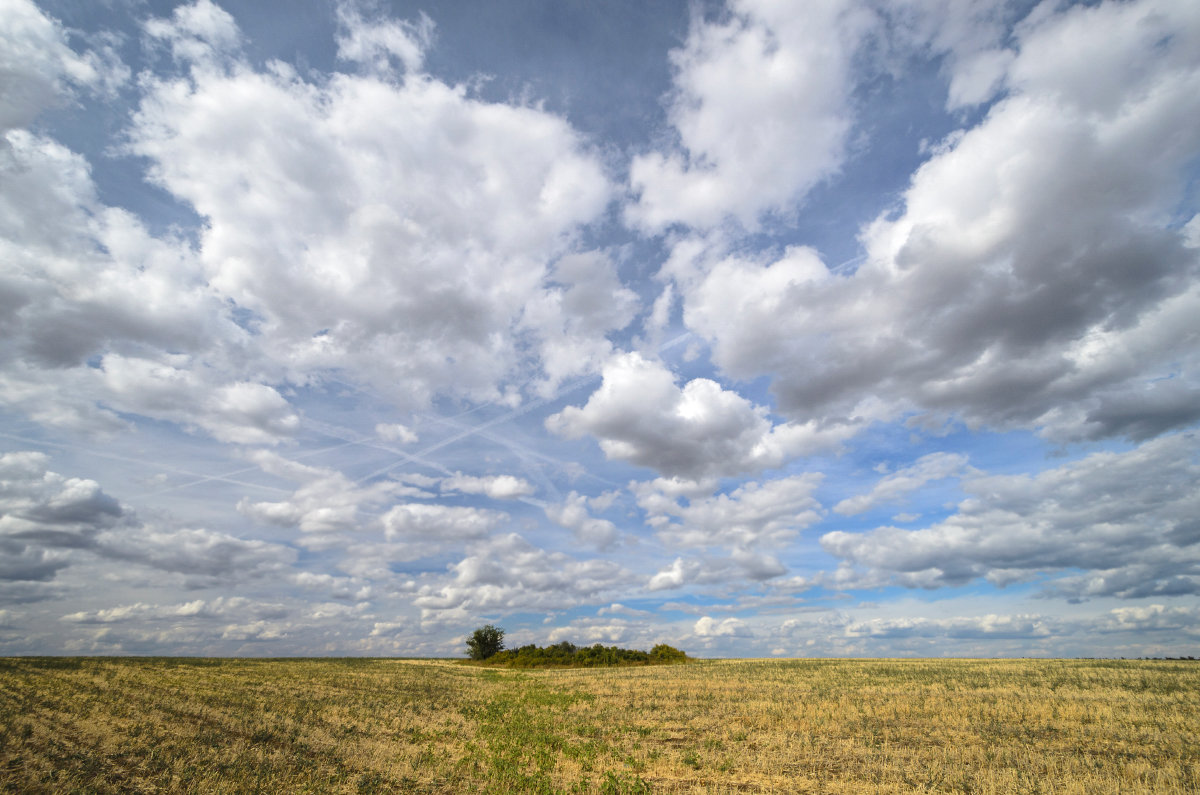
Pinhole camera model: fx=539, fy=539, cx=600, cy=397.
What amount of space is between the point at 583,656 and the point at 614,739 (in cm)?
8844

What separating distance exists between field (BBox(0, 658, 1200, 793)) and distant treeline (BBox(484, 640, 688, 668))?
68.8 meters

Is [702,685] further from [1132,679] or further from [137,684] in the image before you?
[137,684]

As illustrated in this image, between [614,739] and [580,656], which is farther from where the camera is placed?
[580,656]

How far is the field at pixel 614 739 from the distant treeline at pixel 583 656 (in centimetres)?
6883

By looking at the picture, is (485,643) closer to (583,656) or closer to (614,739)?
(583,656)

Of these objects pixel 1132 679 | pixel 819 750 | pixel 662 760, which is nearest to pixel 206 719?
pixel 662 760

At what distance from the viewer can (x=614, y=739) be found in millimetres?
23375

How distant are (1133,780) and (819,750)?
29.0 ft

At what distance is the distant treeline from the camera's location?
10088 cm


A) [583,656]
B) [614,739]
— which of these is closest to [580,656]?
[583,656]

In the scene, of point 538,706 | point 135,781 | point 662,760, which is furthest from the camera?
point 538,706

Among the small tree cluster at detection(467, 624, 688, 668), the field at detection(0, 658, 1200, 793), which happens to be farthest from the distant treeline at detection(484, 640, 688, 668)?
the field at detection(0, 658, 1200, 793)

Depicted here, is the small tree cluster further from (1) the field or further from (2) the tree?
(1) the field

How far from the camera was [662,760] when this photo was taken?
19625 millimetres
